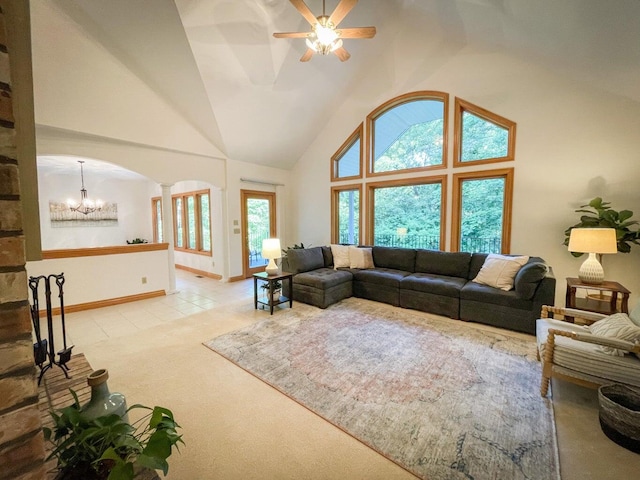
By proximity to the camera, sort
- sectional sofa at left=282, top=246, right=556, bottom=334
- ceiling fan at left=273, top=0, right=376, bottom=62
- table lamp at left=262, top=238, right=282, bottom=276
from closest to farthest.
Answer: ceiling fan at left=273, top=0, right=376, bottom=62, sectional sofa at left=282, top=246, right=556, bottom=334, table lamp at left=262, top=238, right=282, bottom=276

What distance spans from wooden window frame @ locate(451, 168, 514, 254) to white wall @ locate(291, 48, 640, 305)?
0.08 metres

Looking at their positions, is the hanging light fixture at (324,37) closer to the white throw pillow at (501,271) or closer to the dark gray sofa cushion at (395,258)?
the dark gray sofa cushion at (395,258)

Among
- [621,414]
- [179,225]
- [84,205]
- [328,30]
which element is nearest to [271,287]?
[328,30]

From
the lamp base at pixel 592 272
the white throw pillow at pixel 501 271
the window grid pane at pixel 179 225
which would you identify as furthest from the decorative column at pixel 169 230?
the lamp base at pixel 592 272

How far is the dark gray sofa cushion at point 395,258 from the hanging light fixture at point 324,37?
10.5 ft

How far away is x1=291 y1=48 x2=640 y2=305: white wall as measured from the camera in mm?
3492

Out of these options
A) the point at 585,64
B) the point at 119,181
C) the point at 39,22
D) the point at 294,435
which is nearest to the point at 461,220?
the point at 585,64

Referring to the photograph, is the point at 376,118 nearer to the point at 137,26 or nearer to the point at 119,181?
the point at 137,26

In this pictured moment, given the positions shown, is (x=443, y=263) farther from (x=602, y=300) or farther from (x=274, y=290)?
(x=274, y=290)

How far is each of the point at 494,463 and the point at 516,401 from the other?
73cm

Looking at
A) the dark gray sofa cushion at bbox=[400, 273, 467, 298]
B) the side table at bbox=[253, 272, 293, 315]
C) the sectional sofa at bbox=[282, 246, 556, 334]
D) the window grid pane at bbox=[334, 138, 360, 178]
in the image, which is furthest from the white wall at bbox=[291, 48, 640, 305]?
the side table at bbox=[253, 272, 293, 315]

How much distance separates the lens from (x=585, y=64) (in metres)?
3.28

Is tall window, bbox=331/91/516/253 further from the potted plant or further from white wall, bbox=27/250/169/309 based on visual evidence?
white wall, bbox=27/250/169/309

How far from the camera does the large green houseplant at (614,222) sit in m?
3.20
